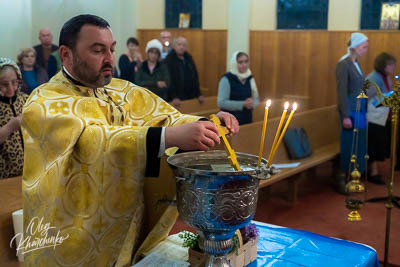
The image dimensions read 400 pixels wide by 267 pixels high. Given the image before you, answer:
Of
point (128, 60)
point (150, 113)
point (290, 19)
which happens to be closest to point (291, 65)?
point (290, 19)

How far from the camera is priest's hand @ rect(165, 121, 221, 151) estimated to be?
162cm

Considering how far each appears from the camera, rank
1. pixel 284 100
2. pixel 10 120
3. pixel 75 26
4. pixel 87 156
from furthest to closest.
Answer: pixel 284 100
pixel 10 120
pixel 75 26
pixel 87 156

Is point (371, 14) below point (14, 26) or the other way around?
the other way around

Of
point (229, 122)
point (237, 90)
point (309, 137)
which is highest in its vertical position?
point (229, 122)

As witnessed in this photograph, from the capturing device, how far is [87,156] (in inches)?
70.5

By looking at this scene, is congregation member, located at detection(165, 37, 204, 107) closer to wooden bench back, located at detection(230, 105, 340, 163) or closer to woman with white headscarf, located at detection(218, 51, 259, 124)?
woman with white headscarf, located at detection(218, 51, 259, 124)

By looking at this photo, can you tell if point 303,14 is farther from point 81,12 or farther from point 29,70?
point 29,70

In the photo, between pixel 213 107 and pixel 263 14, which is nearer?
pixel 213 107

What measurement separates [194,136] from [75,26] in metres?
0.66

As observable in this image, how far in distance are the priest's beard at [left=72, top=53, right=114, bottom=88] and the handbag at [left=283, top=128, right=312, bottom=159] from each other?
13.6 feet

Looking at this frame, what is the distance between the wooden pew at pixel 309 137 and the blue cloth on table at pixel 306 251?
2504mm

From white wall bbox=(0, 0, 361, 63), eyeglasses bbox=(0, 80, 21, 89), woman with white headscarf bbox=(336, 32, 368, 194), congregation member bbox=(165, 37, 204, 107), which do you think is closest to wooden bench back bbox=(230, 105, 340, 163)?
woman with white headscarf bbox=(336, 32, 368, 194)

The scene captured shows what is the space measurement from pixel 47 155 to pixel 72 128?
166 millimetres

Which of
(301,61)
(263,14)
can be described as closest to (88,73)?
(301,61)
